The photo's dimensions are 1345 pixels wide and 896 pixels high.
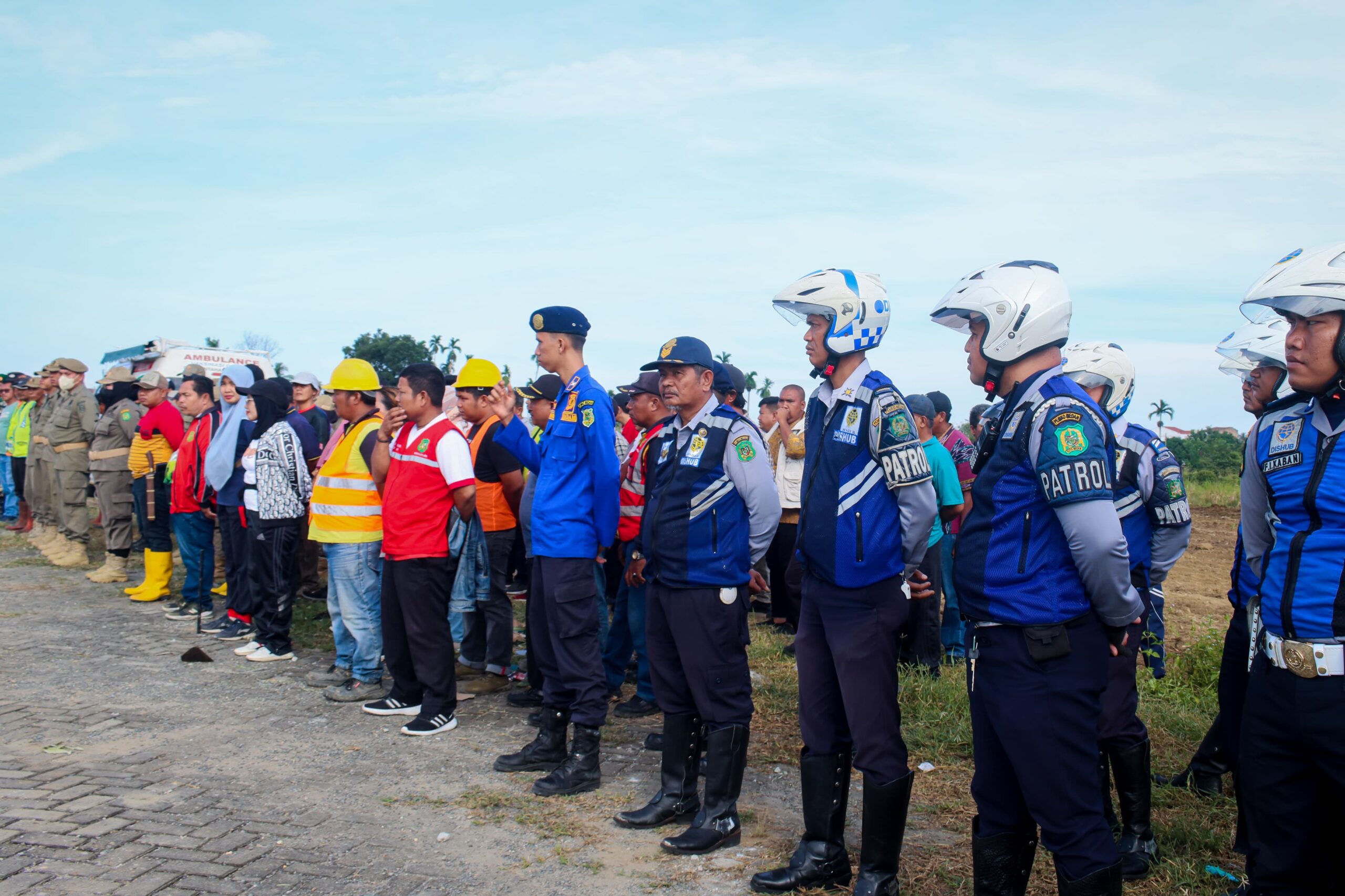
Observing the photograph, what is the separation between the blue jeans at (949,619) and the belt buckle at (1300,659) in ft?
16.5

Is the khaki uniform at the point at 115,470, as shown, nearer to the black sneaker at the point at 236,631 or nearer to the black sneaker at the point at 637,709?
the black sneaker at the point at 236,631

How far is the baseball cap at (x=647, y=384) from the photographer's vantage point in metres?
6.93

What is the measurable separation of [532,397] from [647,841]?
3726 mm

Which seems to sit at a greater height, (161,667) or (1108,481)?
(1108,481)

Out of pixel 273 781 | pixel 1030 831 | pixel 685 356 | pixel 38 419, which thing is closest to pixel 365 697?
pixel 273 781

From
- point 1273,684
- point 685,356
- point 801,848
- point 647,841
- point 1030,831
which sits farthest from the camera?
point 685,356

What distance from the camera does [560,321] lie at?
5.49m

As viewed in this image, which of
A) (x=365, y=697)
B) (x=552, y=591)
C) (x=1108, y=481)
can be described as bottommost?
(x=365, y=697)

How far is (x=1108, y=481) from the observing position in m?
2.97

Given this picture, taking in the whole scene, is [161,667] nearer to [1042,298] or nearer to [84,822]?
[84,822]

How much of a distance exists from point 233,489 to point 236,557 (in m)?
0.67

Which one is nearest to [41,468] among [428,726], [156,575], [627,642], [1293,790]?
[156,575]

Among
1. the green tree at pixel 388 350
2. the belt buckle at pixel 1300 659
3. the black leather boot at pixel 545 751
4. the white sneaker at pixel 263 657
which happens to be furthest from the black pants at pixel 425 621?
the green tree at pixel 388 350

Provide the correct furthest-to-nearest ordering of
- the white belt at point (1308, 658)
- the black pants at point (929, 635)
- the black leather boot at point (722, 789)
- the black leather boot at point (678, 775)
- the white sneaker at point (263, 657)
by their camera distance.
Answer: the white sneaker at point (263, 657) → the black pants at point (929, 635) → the black leather boot at point (678, 775) → the black leather boot at point (722, 789) → the white belt at point (1308, 658)
